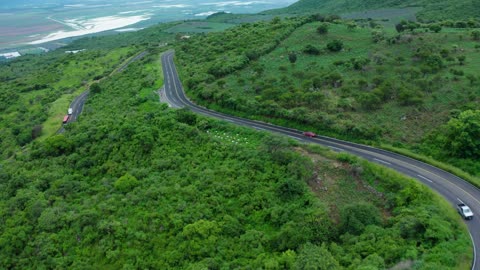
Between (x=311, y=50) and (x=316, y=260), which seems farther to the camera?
(x=311, y=50)

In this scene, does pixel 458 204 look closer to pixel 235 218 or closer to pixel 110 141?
pixel 235 218

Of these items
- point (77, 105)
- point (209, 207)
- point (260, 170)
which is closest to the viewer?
point (209, 207)

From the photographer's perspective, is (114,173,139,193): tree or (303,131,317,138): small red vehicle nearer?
(114,173,139,193): tree

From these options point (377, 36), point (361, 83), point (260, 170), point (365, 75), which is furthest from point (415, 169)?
point (377, 36)

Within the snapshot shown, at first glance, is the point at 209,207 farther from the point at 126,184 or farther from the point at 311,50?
the point at 311,50

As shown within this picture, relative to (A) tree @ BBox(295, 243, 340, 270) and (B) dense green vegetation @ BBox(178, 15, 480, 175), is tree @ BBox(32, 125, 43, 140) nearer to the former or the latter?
(B) dense green vegetation @ BBox(178, 15, 480, 175)

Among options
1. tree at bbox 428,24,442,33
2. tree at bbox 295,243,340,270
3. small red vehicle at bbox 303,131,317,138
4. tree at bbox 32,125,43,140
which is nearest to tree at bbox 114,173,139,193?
tree at bbox 295,243,340,270

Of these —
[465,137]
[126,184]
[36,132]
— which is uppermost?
[465,137]
